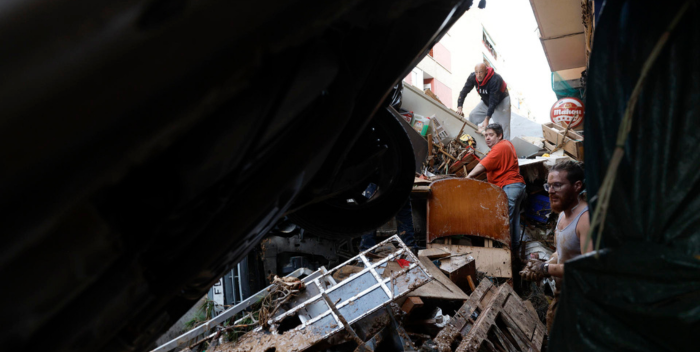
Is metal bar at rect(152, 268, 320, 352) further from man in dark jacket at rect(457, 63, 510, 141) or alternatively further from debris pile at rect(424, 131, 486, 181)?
man in dark jacket at rect(457, 63, 510, 141)

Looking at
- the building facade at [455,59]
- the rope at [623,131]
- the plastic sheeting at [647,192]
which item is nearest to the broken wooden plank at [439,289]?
the plastic sheeting at [647,192]

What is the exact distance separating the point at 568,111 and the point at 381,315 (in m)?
8.05

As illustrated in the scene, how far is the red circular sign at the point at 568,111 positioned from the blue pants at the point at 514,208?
4.83 metres

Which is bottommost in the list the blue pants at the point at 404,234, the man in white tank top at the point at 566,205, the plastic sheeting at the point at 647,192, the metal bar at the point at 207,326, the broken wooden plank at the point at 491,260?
the broken wooden plank at the point at 491,260

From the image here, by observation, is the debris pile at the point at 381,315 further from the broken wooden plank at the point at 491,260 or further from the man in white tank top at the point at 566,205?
the man in white tank top at the point at 566,205

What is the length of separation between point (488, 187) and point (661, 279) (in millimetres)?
4488

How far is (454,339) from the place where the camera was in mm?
3996

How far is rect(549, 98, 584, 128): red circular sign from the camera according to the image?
9750 millimetres

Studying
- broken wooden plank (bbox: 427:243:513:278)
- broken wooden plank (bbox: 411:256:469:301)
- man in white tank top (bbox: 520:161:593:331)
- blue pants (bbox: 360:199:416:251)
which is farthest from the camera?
blue pants (bbox: 360:199:416:251)

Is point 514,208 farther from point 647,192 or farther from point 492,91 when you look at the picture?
point 647,192

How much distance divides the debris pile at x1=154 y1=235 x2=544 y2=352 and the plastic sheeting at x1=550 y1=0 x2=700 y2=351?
2.55m

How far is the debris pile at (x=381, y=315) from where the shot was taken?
416 cm

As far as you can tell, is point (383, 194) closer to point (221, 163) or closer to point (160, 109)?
point (221, 163)

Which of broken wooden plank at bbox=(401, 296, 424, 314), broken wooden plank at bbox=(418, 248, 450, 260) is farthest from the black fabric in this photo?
broken wooden plank at bbox=(401, 296, 424, 314)
